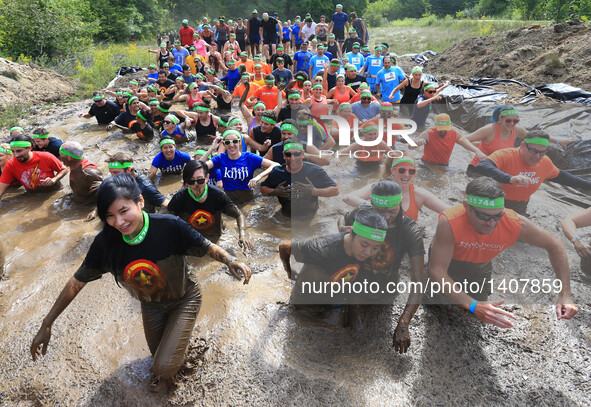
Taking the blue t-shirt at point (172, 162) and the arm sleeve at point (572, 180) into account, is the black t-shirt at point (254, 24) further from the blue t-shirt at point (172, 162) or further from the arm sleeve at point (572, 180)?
the arm sleeve at point (572, 180)

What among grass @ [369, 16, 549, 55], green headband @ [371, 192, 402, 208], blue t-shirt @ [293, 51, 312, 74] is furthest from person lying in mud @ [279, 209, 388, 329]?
grass @ [369, 16, 549, 55]

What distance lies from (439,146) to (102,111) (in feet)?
28.0

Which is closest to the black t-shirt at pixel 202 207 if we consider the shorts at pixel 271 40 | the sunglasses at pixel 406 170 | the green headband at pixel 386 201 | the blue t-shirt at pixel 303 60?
the green headband at pixel 386 201

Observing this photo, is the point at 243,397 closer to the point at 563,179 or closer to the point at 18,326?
the point at 18,326

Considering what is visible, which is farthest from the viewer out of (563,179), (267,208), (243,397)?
(267,208)

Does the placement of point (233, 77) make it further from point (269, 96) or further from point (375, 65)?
point (375, 65)

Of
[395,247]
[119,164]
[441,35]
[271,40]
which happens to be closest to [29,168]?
[119,164]

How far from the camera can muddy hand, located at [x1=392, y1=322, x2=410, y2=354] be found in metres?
2.85

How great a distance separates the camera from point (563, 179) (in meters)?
5.27

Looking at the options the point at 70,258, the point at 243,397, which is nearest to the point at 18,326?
the point at 70,258

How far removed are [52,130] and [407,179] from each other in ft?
31.1

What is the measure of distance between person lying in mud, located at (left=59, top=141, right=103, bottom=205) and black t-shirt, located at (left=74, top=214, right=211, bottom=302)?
3674 mm

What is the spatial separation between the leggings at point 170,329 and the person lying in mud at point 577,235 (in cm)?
376

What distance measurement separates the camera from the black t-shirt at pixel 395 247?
3.20 metres
